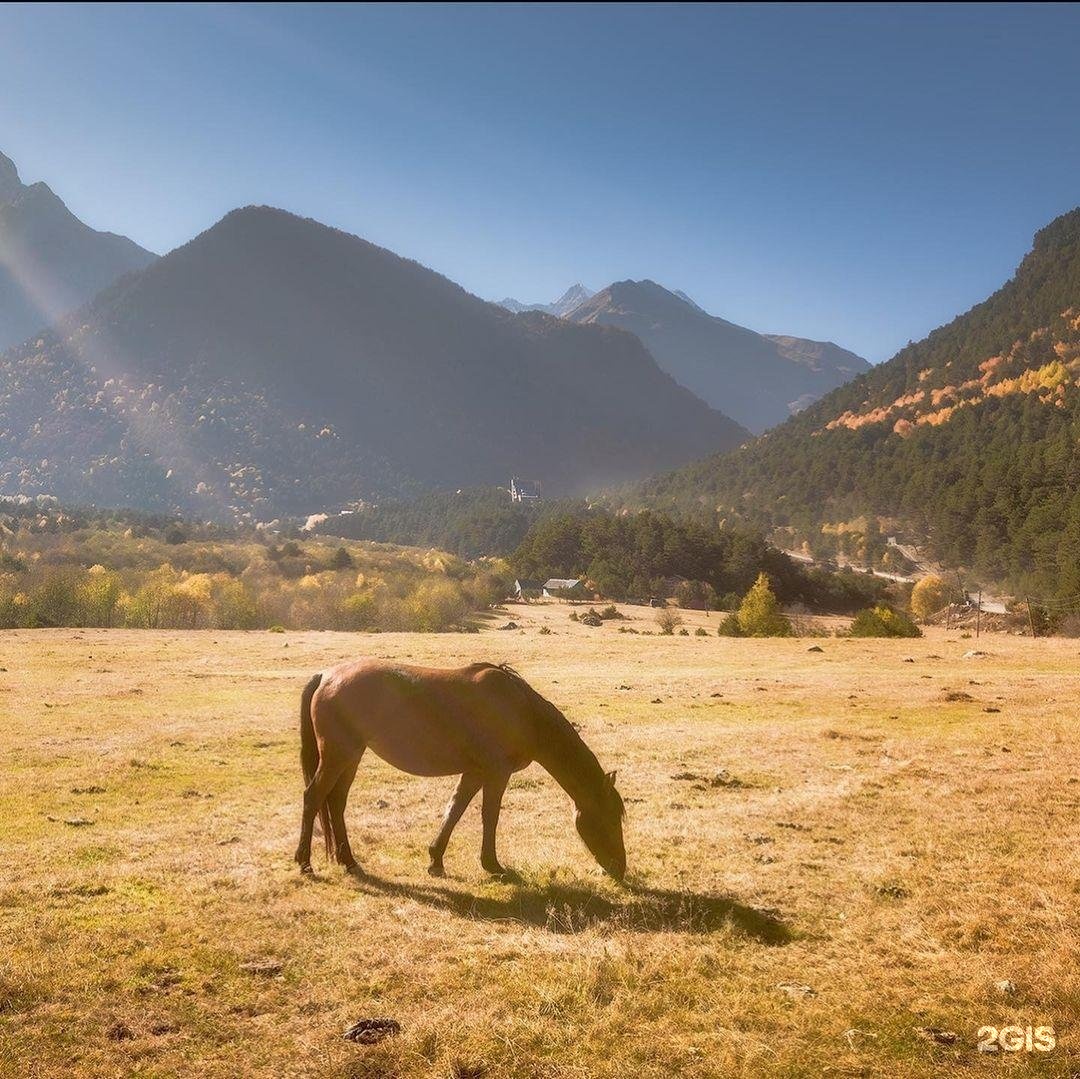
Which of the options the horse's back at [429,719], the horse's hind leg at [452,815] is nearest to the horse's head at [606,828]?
the horse's back at [429,719]

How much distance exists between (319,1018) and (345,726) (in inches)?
176

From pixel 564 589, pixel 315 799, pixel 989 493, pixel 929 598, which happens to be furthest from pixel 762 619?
pixel 989 493

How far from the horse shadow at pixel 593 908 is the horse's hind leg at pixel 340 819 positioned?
17.9 inches

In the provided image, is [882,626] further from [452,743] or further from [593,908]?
[452,743]

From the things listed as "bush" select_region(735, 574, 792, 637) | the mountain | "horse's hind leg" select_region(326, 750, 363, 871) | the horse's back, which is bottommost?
"bush" select_region(735, 574, 792, 637)

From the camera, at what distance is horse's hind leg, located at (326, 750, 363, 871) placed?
34.4 ft

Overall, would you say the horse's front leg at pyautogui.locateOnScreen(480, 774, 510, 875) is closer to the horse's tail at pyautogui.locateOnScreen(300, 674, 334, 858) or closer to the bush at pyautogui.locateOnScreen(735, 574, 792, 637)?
the horse's tail at pyautogui.locateOnScreen(300, 674, 334, 858)

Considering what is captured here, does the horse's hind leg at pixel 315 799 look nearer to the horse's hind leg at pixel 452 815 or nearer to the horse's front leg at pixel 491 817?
the horse's hind leg at pixel 452 815

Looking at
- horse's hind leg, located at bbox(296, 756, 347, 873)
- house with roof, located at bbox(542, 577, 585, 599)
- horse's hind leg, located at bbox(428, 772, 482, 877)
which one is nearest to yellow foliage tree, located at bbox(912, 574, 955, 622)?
house with roof, located at bbox(542, 577, 585, 599)

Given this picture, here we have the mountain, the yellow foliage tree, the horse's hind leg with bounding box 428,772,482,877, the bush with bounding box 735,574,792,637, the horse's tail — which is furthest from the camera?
the mountain

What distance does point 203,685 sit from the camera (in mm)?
36062

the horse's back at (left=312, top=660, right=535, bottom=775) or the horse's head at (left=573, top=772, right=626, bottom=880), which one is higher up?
the horse's back at (left=312, top=660, right=535, bottom=775)

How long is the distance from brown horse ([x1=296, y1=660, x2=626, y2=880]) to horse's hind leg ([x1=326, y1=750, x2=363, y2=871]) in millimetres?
16

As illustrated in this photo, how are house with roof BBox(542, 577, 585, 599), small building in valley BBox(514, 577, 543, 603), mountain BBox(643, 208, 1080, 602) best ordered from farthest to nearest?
small building in valley BBox(514, 577, 543, 603) < house with roof BBox(542, 577, 585, 599) < mountain BBox(643, 208, 1080, 602)
